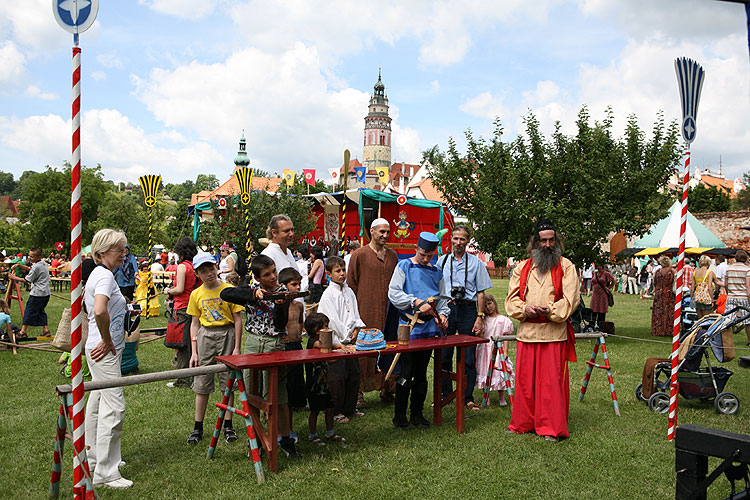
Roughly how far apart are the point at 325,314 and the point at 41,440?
2884 millimetres

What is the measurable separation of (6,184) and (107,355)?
203 m

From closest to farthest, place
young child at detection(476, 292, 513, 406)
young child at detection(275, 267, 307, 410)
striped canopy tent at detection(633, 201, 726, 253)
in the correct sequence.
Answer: young child at detection(275, 267, 307, 410)
young child at detection(476, 292, 513, 406)
striped canopy tent at detection(633, 201, 726, 253)

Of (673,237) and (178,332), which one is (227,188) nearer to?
(673,237)

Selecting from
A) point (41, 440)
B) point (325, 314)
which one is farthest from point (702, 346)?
point (41, 440)

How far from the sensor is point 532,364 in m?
5.85

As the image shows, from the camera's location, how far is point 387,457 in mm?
5113

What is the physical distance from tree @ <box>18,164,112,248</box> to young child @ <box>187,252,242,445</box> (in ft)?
158

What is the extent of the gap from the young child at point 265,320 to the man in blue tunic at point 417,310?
132 centimetres

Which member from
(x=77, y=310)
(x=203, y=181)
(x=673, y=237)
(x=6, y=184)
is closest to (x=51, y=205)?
(x=673, y=237)

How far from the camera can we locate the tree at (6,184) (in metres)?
173

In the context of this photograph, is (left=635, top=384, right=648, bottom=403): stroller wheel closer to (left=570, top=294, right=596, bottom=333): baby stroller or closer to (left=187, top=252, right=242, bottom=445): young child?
(left=187, top=252, right=242, bottom=445): young child

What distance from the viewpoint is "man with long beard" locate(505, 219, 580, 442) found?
18.7 ft

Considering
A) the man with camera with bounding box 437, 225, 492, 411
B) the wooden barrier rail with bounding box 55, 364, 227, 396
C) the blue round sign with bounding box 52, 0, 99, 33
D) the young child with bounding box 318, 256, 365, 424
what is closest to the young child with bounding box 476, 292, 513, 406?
the man with camera with bounding box 437, 225, 492, 411

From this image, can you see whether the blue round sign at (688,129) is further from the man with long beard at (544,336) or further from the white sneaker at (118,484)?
the white sneaker at (118,484)
